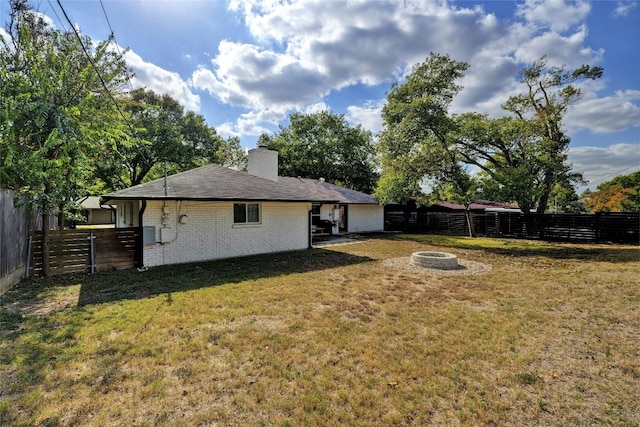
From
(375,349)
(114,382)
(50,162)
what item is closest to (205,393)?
(114,382)

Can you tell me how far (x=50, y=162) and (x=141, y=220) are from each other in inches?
109

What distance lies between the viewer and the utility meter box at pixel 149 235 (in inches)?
333

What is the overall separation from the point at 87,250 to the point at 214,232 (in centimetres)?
348

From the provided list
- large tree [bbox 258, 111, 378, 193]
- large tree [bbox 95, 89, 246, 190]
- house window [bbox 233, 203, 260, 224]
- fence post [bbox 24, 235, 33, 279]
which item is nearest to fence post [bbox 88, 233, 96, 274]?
fence post [bbox 24, 235, 33, 279]

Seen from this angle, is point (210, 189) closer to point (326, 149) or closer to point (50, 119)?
point (50, 119)

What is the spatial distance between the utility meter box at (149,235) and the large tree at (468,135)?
1233 cm

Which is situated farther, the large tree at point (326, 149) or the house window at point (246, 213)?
the large tree at point (326, 149)

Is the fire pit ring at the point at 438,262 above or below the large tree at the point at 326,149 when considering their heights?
below

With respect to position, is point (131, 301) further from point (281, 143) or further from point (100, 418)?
point (281, 143)

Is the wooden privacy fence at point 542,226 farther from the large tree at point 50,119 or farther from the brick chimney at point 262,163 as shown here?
the large tree at point 50,119

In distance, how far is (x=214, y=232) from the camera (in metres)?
9.86

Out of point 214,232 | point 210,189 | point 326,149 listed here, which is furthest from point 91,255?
point 326,149

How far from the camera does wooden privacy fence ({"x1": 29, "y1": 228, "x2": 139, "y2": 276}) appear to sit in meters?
7.21

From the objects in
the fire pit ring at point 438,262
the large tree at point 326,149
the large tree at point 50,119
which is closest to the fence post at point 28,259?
the large tree at point 50,119
